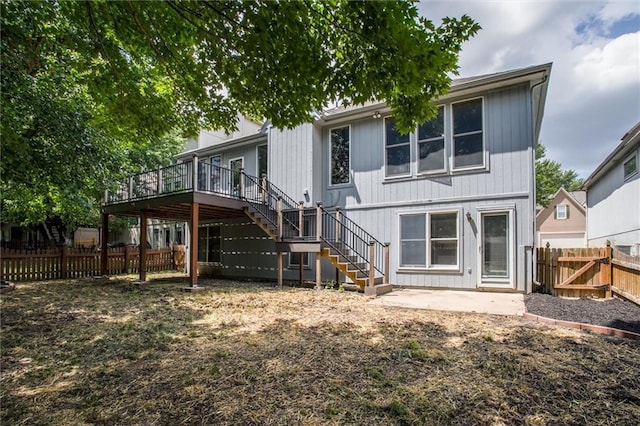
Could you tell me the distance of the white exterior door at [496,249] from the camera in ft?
26.3

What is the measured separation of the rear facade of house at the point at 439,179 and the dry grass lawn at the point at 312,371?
11.2 ft

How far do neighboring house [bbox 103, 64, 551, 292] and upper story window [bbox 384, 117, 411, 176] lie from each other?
0.03m

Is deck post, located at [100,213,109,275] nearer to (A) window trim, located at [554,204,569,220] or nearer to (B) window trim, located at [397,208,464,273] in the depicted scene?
(B) window trim, located at [397,208,464,273]

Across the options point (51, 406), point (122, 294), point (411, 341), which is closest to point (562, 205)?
point (411, 341)

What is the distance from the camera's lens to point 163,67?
409 cm

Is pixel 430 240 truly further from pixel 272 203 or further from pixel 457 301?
pixel 272 203

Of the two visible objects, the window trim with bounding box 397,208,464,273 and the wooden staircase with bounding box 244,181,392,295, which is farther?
the window trim with bounding box 397,208,464,273

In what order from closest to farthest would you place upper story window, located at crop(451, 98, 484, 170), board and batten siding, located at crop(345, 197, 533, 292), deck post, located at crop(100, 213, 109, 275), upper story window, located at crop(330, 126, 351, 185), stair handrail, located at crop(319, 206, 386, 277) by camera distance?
board and batten siding, located at crop(345, 197, 533, 292) < upper story window, located at crop(451, 98, 484, 170) < stair handrail, located at crop(319, 206, 386, 277) < upper story window, located at crop(330, 126, 351, 185) < deck post, located at crop(100, 213, 109, 275)

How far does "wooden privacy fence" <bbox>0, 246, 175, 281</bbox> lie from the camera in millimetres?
10789

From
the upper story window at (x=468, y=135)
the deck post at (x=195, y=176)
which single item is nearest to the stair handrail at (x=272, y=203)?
the deck post at (x=195, y=176)

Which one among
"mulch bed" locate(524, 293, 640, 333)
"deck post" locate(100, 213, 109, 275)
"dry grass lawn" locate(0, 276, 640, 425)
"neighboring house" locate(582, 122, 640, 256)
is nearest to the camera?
"dry grass lawn" locate(0, 276, 640, 425)

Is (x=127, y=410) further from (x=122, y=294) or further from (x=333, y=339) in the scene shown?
(x=122, y=294)

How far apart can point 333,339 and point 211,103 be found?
140 inches

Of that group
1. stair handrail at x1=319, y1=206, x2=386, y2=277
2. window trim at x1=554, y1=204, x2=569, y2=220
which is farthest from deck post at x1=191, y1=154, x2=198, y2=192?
window trim at x1=554, y1=204, x2=569, y2=220
